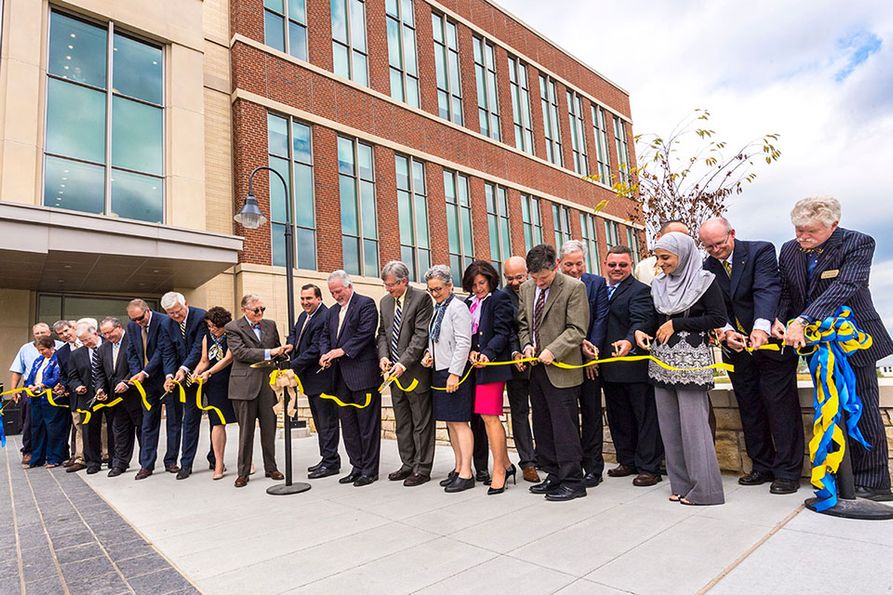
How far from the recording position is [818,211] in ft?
11.5

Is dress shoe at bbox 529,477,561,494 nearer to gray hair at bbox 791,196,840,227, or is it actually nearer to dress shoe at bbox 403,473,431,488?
dress shoe at bbox 403,473,431,488

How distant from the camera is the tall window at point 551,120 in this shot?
87.7 ft

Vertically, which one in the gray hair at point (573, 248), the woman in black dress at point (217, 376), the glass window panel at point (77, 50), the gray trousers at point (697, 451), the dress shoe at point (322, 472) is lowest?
the dress shoe at point (322, 472)

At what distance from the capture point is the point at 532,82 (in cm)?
2617

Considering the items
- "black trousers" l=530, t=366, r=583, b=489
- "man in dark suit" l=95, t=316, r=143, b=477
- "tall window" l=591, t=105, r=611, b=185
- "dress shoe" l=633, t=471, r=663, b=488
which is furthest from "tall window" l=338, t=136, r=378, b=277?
"tall window" l=591, t=105, r=611, b=185

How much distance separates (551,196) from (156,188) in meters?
17.7

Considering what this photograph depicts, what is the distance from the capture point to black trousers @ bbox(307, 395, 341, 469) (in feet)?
19.3

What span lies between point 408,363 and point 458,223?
16.8 m

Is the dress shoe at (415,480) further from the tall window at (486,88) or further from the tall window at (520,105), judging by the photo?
the tall window at (520,105)

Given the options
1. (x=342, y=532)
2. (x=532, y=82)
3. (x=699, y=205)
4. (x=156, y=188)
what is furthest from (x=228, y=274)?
(x=532, y=82)

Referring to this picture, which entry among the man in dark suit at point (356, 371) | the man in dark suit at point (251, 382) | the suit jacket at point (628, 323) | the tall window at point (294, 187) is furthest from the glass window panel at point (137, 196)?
the suit jacket at point (628, 323)

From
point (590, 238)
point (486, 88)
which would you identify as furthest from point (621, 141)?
point (486, 88)

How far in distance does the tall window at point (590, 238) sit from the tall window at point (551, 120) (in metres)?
3.23

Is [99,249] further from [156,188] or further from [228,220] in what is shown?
[228,220]
